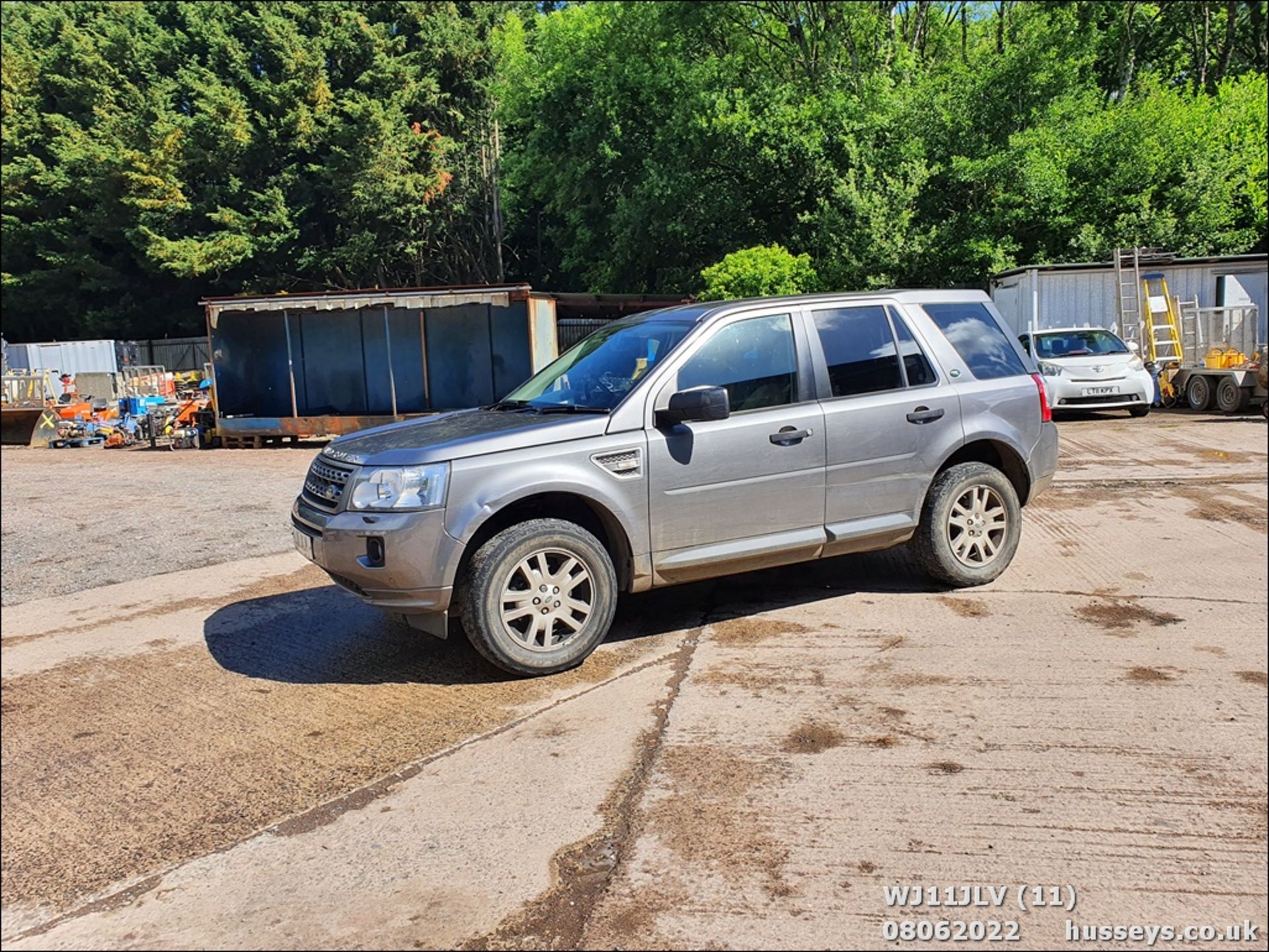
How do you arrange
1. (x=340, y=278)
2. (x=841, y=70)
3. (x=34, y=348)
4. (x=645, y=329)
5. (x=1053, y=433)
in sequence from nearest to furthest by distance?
(x=645, y=329), (x=1053, y=433), (x=841, y=70), (x=34, y=348), (x=340, y=278)

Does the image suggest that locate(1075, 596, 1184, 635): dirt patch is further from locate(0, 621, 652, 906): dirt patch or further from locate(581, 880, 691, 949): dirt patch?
locate(581, 880, 691, 949): dirt patch

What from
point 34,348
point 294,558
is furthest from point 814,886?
point 34,348

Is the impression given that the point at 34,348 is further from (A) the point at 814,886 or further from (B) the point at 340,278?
(A) the point at 814,886

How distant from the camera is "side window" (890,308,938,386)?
5.99 meters

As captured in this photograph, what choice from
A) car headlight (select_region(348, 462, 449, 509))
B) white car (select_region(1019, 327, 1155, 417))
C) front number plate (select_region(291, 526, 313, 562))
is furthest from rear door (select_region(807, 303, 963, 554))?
white car (select_region(1019, 327, 1155, 417))

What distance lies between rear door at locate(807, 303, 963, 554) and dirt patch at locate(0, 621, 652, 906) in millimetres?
1560

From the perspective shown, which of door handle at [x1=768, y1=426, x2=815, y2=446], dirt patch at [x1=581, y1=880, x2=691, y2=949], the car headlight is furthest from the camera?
door handle at [x1=768, y1=426, x2=815, y2=446]

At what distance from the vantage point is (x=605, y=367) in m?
5.76

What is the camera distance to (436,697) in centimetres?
472

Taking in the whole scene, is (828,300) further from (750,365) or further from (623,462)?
(623,462)

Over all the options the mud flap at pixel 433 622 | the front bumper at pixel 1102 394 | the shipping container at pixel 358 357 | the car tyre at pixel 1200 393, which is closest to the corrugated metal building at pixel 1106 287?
the car tyre at pixel 1200 393

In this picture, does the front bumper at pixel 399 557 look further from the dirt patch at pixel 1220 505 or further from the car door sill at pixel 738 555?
the dirt patch at pixel 1220 505

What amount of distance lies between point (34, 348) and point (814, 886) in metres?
39.9

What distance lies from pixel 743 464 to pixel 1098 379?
1358 centimetres
